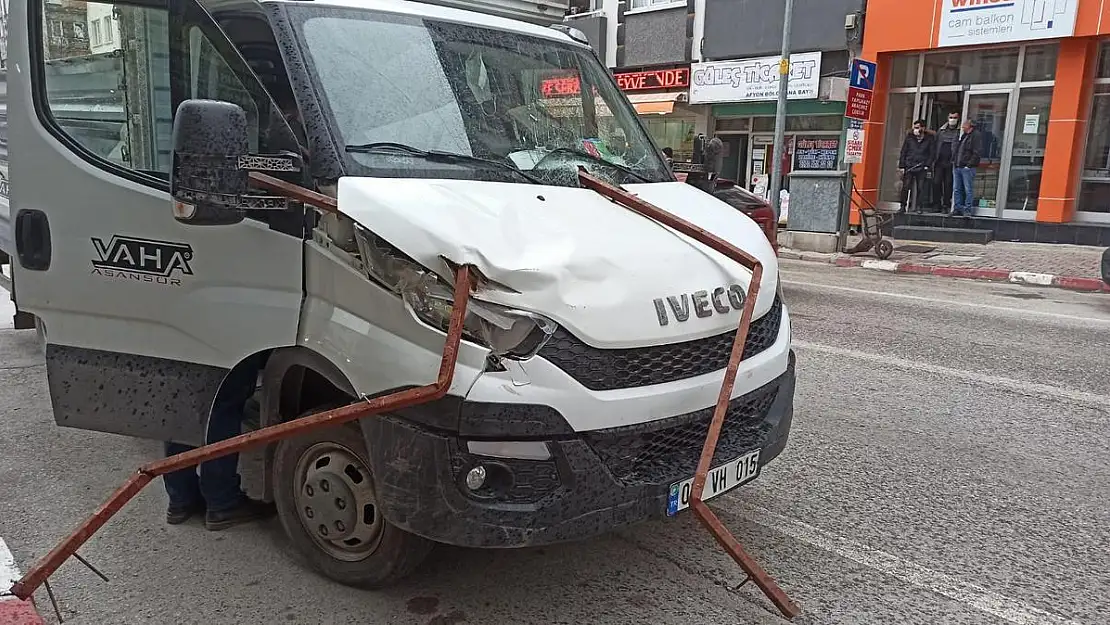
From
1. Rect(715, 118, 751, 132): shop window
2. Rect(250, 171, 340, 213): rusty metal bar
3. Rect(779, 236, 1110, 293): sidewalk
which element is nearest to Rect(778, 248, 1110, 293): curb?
Rect(779, 236, 1110, 293): sidewalk

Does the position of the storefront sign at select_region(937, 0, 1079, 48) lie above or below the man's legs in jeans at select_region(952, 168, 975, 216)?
above

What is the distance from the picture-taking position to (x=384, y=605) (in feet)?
A: 11.0

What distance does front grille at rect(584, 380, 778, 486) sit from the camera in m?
3.00

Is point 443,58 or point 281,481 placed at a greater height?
point 443,58

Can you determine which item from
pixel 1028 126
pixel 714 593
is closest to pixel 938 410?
pixel 714 593

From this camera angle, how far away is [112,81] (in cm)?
388

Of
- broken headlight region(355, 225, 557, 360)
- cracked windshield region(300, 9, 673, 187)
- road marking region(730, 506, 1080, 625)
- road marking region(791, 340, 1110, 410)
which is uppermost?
cracked windshield region(300, 9, 673, 187)

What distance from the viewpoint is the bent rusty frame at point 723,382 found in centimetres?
306

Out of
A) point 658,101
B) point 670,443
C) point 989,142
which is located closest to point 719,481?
point 670,443

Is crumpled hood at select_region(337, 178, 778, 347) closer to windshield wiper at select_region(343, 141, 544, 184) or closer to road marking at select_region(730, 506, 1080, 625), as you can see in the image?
windshield wiper at select_region(343, 141, 544, 184)

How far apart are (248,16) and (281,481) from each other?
1.84 metres

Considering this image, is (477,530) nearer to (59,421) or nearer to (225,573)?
(225,573)

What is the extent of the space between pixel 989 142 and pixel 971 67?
5.01 ft

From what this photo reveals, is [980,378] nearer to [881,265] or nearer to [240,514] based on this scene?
[240,514]
